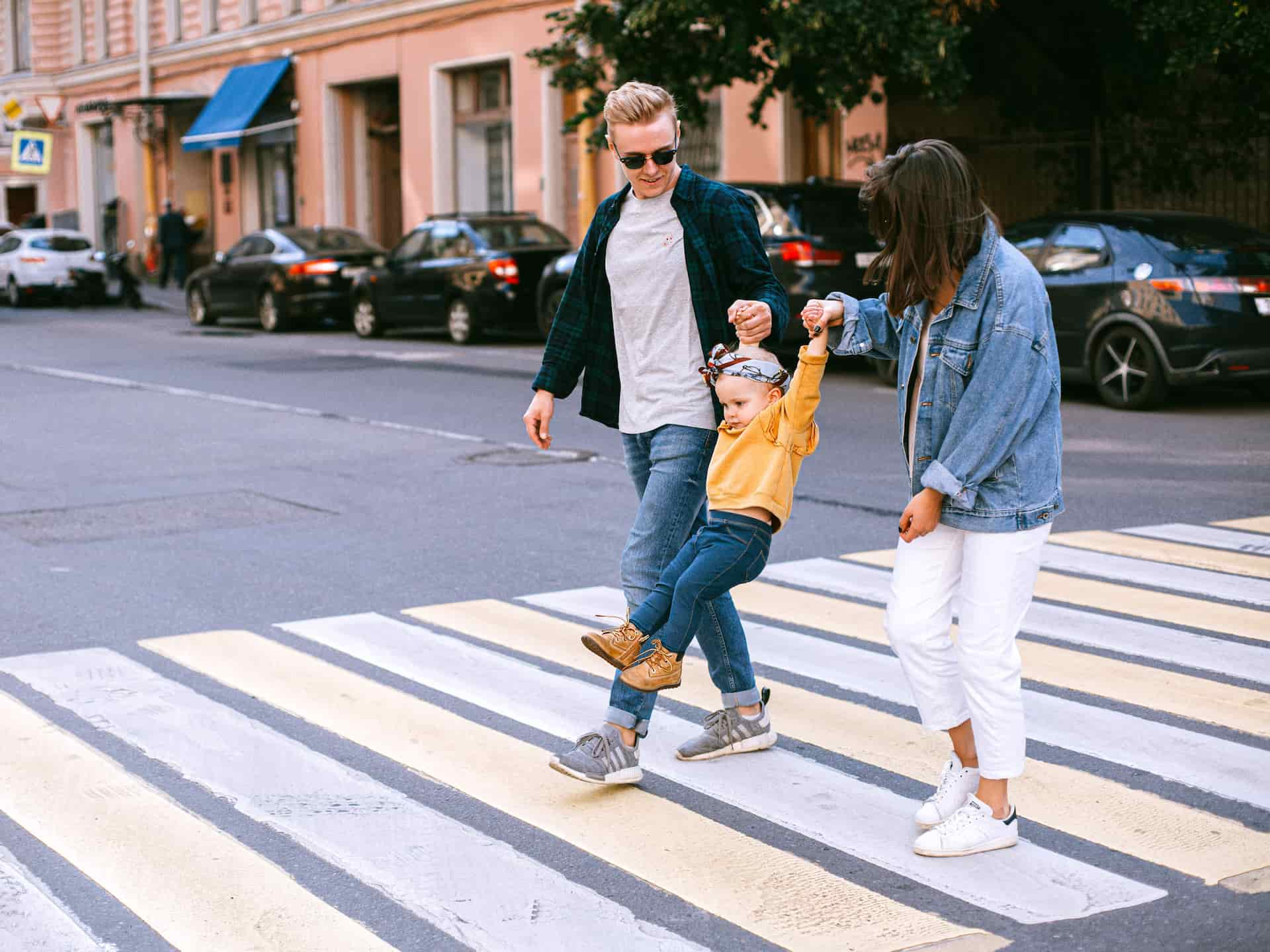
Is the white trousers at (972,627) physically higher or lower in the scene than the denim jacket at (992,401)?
lower

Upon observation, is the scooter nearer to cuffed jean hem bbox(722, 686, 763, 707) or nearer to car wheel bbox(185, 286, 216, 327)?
car wheel bbox(185, 286, 216, 327)

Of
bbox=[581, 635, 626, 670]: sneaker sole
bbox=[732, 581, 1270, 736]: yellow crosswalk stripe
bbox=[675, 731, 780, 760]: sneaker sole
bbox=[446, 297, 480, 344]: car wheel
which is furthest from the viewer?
bbox=[446, 297, 480, 344]: car wheel

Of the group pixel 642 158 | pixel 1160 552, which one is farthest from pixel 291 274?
pixel 642 158

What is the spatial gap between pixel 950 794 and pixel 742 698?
85cm

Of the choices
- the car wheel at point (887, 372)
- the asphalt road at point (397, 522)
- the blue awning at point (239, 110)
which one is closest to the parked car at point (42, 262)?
the blue awning at point (239, 110)

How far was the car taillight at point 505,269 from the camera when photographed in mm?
21391

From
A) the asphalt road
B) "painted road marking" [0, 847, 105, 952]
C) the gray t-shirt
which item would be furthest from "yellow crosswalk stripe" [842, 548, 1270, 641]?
"painted road marking" [0, 847, 105, 952]

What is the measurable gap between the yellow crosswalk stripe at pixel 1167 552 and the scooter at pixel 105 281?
27473 mm

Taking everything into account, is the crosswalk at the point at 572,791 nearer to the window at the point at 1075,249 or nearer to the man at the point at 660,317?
the man at the point at 660,317

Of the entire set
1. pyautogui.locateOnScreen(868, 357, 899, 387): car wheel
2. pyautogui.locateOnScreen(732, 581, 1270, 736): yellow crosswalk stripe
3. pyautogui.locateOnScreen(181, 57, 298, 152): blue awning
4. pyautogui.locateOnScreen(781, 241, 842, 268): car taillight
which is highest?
pyautogui.locateOnScreen(181, 57, 298, 152): blue awning

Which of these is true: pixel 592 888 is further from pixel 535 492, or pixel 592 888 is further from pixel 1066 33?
pixel 1066 33

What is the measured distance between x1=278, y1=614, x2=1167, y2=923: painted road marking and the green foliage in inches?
415

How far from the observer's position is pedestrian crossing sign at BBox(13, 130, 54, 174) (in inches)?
1346

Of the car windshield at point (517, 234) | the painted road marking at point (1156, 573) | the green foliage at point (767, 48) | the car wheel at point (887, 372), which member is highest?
the green foliage at point (767, 48)
